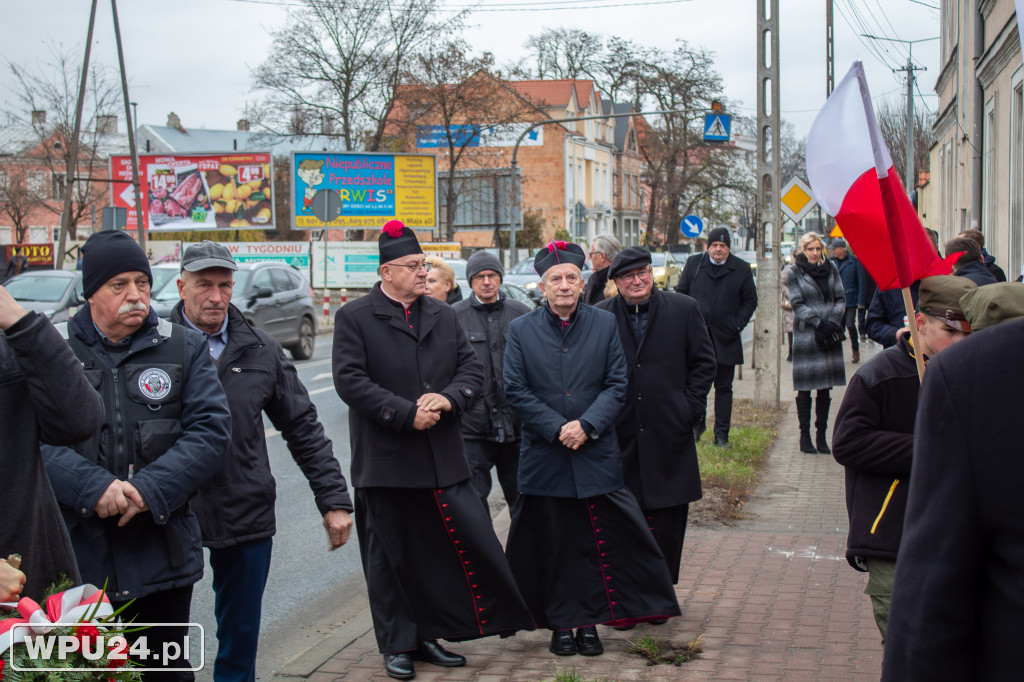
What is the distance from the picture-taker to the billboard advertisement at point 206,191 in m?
41.8

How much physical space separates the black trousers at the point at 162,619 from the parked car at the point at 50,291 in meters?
16.1

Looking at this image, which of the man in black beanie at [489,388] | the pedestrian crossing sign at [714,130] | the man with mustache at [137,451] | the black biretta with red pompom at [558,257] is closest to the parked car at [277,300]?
the pedestrian crossing sign at [714,130]

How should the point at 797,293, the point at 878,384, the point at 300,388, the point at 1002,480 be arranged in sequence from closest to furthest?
1. the point at 1002,480
2. the point at 878,384
3. the point at 300,388
4. the point at 797,293

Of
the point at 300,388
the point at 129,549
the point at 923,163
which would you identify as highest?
the point at 923,163

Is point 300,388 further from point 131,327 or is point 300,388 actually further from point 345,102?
point 345,102

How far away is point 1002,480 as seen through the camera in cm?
177

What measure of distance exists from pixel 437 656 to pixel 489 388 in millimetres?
1691

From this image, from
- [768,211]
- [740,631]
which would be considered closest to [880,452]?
[740,631]

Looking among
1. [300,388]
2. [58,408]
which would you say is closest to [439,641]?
[300,388]

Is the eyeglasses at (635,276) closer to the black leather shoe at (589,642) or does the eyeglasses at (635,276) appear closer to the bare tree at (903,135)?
the black leather shoe at (589,642)

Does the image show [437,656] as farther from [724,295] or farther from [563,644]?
[724,295]

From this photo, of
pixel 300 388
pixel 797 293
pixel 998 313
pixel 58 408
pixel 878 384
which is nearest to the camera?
pixel 998 313

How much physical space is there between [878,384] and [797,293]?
20.4ft

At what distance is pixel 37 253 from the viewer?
3272cm
